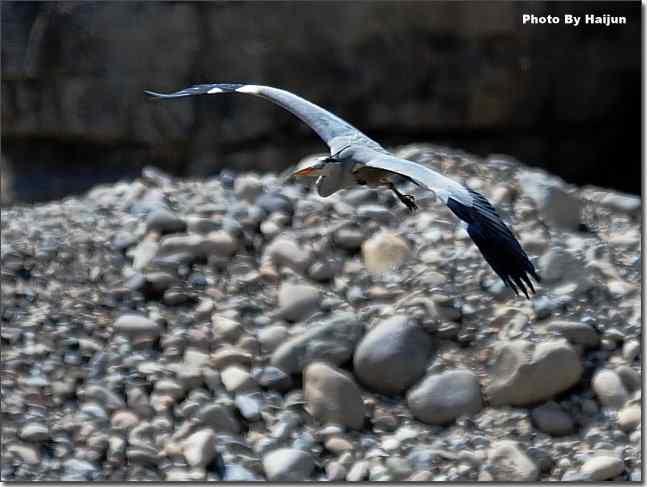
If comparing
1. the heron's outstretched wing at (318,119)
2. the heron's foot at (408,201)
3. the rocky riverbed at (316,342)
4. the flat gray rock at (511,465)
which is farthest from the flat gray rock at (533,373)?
the heron's outstretched wing at (318,119)

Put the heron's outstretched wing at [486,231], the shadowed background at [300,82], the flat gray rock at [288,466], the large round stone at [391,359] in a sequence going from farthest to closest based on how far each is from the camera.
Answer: the shadowed background at [300,82] < the large round stone at [391,359] < the flat gray rock at [288,466] < the heron's outstretched wing at [486,231]

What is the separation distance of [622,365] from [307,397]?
3.55 ft

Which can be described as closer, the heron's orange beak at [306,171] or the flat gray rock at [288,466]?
the heron's orange beak at [306,171]

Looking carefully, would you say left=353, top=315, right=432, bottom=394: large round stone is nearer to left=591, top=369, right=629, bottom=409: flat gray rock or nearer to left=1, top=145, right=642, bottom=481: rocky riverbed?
left=1, top=145, right=642, bottom=481: rocky riverbed

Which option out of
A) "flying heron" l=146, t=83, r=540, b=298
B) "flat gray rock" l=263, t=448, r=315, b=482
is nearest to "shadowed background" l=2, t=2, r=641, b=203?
"flying heron" l=146, t=83, r=540, b=298

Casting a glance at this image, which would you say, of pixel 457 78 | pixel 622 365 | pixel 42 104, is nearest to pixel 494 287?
pixel 622 365

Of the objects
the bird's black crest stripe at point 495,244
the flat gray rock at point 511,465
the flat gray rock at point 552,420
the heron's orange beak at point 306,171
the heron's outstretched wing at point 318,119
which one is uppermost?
the heron's outstretched wing at point 318,119

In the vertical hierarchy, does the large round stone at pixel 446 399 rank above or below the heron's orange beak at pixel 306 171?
below

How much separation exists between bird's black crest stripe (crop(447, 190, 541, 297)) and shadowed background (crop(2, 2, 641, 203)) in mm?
5293

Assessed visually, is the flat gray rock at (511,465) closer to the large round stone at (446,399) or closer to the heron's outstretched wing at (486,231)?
the large round stone at (446,399)

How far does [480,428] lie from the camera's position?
387 centimetres

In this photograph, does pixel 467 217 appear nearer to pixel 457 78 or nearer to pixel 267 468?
pixel 267 468

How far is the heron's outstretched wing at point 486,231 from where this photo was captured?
297 cm

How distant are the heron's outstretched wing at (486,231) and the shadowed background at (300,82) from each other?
17.2 ft
